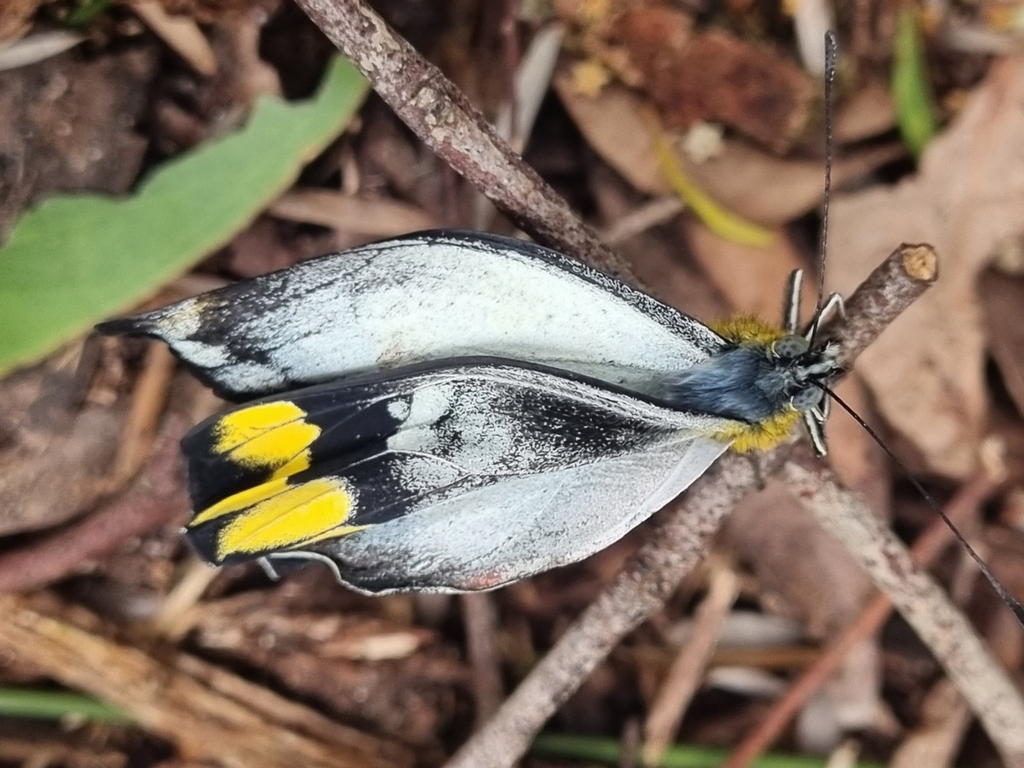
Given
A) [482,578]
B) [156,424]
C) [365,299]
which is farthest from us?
[156,424]

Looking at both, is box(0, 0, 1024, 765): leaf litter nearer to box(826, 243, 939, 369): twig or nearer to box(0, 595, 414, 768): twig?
box(0, 595, 414, 768): twig

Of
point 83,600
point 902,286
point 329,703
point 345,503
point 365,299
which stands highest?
point 902,286

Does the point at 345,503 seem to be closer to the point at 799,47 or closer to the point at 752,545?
the point at 752,545

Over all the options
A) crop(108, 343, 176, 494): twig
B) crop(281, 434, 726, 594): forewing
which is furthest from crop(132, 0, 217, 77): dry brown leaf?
crop(281, 434, 726, 594): forewing

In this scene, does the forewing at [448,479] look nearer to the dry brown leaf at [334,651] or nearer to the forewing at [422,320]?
the forewing at [422,320]

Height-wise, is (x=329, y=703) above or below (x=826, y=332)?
below

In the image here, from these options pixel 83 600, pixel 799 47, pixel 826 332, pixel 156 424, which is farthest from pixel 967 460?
pixel 83 600
